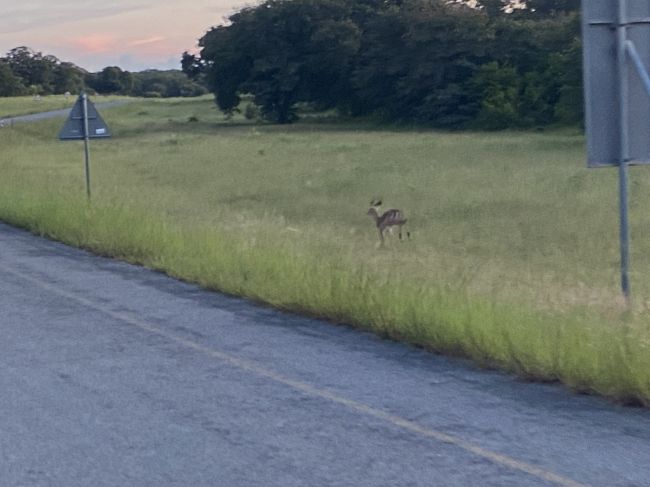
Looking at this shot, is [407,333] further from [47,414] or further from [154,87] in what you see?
[154,87]

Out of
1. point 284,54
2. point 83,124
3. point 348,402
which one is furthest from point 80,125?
point 284,54

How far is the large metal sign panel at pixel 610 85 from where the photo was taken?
29.8ft

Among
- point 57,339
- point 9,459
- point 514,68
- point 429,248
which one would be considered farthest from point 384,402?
point 514,68

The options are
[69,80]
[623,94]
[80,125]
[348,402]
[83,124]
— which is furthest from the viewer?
[69,80]

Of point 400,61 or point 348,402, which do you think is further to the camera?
point 400,61

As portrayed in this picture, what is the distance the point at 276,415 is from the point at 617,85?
12.7 ft

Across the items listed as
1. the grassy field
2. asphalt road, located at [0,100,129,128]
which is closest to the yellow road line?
the grassy field

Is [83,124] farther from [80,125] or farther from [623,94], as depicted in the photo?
[623,94]

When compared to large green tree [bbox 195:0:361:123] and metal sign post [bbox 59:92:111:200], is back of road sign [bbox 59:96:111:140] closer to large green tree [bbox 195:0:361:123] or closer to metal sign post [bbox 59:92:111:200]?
metal sign post [bbox 59:92:111:200]

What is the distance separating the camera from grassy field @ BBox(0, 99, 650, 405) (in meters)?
8.80

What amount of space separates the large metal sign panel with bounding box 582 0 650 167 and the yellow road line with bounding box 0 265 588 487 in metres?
2.97

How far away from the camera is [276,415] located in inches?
285

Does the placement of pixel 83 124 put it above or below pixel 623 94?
below

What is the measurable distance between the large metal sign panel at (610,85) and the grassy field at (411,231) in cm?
126
